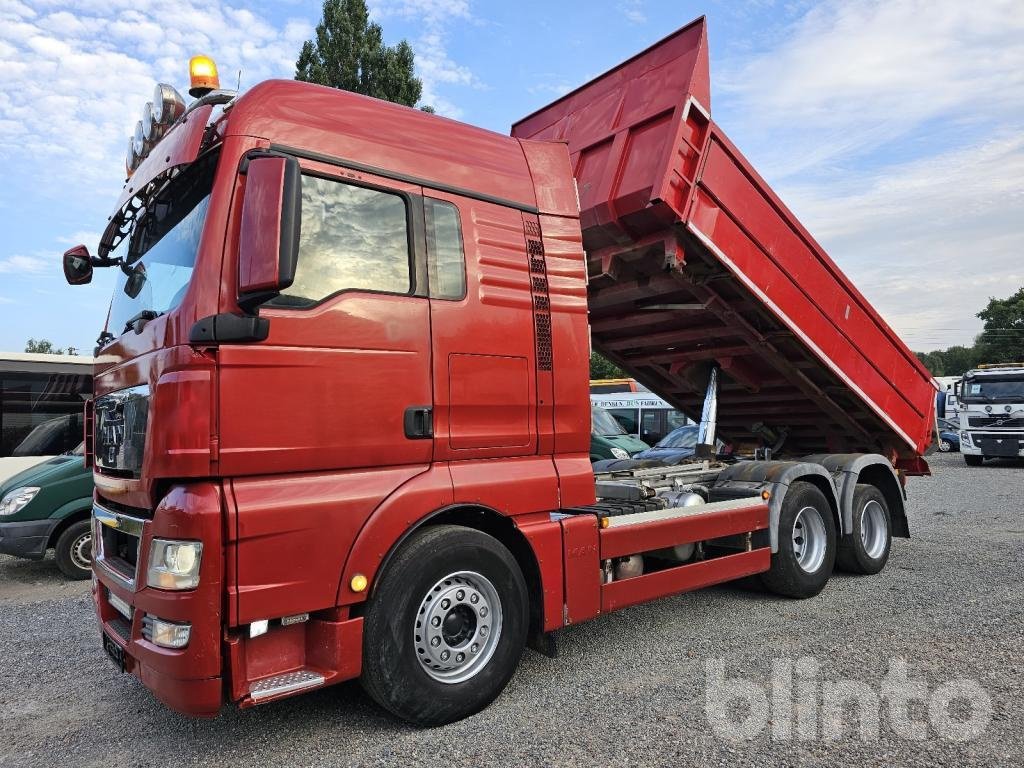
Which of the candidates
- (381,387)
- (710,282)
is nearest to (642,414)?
Answer: (710,282)

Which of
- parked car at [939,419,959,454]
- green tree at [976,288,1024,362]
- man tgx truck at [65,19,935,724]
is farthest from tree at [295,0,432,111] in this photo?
green tree at [976,288,1024,362]

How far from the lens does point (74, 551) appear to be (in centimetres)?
738

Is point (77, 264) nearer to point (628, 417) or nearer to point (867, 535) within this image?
point (867, 535)

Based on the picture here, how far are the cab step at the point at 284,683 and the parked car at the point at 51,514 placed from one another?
198 inches

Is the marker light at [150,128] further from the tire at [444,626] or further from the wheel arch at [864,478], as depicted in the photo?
the wheel arch at [864,478]

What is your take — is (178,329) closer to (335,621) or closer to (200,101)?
(200,101)

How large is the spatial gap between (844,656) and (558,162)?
3544mm

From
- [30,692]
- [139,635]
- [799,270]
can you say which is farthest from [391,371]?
[799,270]

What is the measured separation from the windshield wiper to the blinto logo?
3.37m

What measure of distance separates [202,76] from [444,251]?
1602mm

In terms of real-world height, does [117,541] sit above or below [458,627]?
above

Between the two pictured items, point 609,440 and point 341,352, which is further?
point 609,440

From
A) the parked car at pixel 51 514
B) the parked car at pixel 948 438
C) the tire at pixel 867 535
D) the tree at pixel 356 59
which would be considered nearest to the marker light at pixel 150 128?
the parked car at pixel 51 514

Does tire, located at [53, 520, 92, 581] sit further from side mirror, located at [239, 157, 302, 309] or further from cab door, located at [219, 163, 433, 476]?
side mirror, located at [239, 157, 302, 309]
